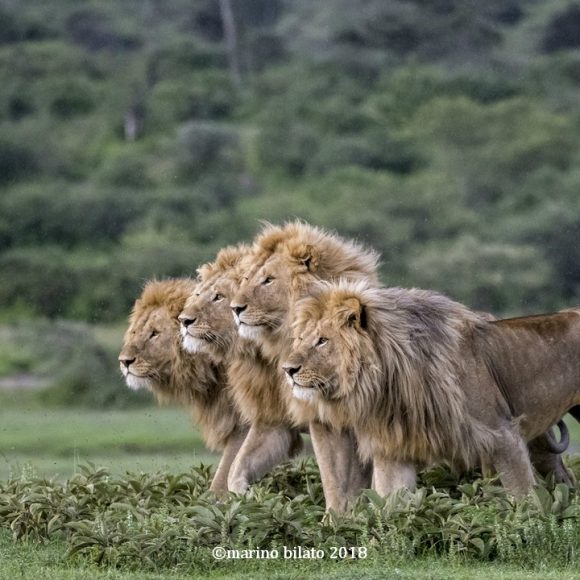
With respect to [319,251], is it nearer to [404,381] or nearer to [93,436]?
[404,381]

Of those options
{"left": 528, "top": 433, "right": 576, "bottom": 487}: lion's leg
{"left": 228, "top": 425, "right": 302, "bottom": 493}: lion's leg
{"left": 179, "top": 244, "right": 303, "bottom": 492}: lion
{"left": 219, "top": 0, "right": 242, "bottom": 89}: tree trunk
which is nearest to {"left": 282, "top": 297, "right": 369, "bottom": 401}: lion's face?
{"left": 179, "top": 244, "right": 303, "bottom": 492}: lion

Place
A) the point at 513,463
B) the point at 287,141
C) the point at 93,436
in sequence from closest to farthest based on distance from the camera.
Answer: the point at 513,463 → the point at 93,436 → the point at 287,141

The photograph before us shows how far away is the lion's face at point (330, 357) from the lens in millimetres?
A: 6727

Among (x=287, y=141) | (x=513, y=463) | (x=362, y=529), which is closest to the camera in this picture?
(x=362, y=529)

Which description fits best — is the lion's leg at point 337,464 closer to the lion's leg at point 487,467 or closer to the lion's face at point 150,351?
the lion's leg at point 487,467

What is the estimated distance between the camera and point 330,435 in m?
7.18

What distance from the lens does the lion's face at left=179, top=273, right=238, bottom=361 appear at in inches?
294

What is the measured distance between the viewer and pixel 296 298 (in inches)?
284

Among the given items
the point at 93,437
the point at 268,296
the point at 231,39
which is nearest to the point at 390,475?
the point at 268,296

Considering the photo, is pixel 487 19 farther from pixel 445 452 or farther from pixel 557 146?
pixel 445 452

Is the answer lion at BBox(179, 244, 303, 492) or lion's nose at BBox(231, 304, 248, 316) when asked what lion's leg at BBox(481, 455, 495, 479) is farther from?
lion's nose at BBox(231, 304, 248, 316)

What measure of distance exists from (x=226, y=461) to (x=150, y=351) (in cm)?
67

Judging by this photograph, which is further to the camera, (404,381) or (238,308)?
(238,308)

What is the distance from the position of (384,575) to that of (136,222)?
101 ft
